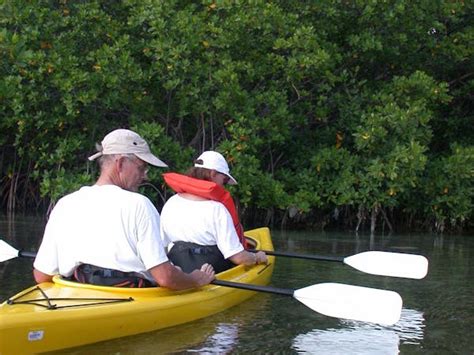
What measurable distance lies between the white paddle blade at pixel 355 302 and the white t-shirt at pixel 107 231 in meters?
1.07

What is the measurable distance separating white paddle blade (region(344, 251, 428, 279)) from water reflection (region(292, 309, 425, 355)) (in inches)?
28.8

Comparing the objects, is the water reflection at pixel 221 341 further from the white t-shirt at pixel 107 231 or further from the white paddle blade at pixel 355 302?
the white t-shirt at pixel 107 231

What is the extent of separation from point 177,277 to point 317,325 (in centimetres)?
113

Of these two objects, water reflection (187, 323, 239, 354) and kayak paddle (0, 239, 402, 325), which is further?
kayak paddle (0, 239, 402, 325)

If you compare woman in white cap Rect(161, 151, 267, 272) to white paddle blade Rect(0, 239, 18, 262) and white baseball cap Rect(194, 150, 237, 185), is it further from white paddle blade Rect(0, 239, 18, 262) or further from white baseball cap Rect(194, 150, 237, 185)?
white paddle blade Rect(0, 239, 18, 262)

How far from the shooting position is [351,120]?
11.7 metres

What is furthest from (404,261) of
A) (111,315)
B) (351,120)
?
(351,120)

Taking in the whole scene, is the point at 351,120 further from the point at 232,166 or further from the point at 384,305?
the point at 384,305

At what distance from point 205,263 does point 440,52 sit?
8261 millimetres

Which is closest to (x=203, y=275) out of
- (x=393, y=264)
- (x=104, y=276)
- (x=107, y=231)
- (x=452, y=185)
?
(x=104, y=276)

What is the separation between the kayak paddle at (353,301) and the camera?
437 cm

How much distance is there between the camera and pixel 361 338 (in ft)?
15.3

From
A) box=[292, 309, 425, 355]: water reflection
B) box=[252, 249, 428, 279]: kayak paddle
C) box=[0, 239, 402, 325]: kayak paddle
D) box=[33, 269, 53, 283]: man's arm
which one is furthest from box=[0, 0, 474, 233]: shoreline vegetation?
box=[33, 269, 53, 283]: man's arm

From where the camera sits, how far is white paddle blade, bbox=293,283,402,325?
4.36 metres
